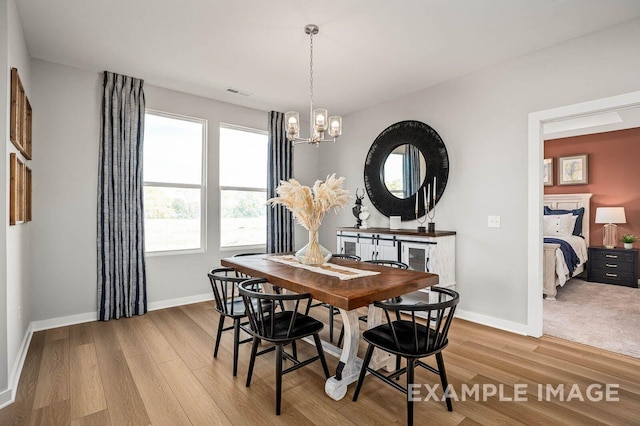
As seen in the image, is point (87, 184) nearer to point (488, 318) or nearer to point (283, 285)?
point (283, 285)

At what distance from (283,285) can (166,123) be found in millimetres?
3121

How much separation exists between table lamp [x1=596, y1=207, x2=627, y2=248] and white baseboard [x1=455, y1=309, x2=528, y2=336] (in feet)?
12.3

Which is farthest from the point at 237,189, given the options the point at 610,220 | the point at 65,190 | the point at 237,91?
the point at 610,220

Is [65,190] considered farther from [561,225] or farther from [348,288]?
[561,225]

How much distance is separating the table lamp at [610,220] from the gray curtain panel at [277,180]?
5.40 meters

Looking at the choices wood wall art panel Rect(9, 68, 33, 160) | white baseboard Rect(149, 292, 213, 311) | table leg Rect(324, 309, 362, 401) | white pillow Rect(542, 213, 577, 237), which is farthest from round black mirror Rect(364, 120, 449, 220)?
wood wall art panel Rect(9, 68, 33, 160)

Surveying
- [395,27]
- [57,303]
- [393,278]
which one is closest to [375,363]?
[393,278]

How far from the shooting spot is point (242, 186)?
16.4 ft

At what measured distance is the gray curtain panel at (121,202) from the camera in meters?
3.74

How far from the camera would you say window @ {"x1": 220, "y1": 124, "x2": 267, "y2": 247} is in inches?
190

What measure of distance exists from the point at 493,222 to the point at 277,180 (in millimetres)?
3114

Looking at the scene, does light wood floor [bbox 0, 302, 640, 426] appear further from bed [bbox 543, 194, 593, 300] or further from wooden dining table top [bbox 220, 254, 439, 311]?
bed [bbox 543, 194, 593, 300]

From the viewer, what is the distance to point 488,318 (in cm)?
363

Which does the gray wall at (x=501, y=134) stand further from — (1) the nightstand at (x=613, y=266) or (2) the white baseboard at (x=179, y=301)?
(1) the nightstand at (x=613, y=266)
